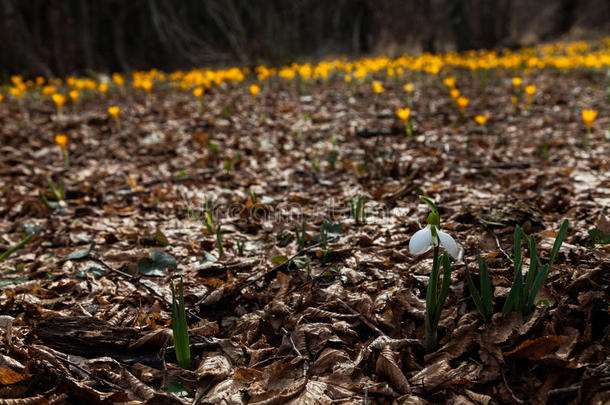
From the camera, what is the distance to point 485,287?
4.77 feet

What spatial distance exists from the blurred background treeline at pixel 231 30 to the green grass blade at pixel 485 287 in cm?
945

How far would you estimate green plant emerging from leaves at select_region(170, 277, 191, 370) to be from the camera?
4.55 feet

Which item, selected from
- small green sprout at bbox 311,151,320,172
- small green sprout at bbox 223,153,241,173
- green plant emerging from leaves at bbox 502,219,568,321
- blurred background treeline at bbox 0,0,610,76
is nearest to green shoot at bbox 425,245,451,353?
green plant emerging from leaves at bbox 502,219,568,321

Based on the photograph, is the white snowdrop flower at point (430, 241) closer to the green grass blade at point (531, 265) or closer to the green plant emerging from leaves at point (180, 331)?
the green grass blade at point (531, 265)

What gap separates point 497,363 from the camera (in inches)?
56.8

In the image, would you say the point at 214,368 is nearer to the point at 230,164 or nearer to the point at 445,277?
the point at 445,277

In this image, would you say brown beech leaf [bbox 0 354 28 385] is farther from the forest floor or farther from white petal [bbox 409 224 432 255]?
white petal [bbox 409 224 432 255]

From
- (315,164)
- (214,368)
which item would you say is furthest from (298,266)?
(315,164)

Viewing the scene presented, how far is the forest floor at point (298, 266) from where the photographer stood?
1.45 metres

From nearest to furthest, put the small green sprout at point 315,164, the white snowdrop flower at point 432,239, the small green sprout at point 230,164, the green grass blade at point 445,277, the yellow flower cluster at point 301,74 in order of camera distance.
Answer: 1. the white snowdrop flower at point 432,239
2. the green grass blade at point 445,277
3. the small green sprout at point 230,164
4. the small green sprout at point 315,164
5. the yellow flower cluster at point 301,74

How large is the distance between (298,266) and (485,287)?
1007 mm

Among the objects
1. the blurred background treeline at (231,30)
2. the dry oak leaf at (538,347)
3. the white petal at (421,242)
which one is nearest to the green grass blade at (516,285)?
the dry oak leaf at (538,347)

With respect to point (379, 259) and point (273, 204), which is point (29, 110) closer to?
point (273, 204)

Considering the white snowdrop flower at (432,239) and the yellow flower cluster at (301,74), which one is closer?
the white snowdrop flower at (432,239)
